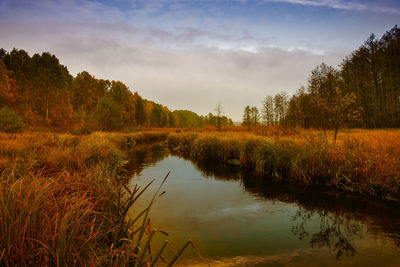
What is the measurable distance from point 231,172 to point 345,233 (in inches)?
256

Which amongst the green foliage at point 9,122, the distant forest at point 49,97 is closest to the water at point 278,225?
the green foliage at point 9,122

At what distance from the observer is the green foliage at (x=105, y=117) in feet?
99.6

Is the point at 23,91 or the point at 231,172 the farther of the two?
the point at 23,91

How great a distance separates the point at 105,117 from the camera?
3241 centimetres

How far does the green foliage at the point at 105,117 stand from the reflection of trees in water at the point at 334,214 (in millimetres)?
27944

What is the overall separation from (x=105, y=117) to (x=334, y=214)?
3281cm

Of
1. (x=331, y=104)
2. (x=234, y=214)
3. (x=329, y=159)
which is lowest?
(x=234, y=214)

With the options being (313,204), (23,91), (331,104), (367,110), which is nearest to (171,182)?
(313,204)

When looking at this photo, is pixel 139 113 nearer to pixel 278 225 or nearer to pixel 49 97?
pixel 49 97

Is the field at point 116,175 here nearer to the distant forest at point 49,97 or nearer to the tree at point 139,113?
the distant forest at point 49,97

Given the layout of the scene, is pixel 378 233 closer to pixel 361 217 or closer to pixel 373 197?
pixel 361 217

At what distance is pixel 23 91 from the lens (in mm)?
39219

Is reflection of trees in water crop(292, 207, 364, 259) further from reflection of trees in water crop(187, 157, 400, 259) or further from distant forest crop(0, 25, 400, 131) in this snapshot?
distant forest crop(0, 25, 400, 131)

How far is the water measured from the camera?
145 inches
